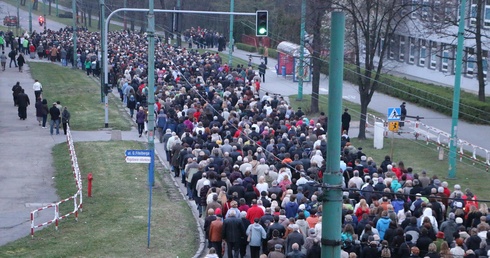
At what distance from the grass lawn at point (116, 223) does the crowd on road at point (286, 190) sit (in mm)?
823

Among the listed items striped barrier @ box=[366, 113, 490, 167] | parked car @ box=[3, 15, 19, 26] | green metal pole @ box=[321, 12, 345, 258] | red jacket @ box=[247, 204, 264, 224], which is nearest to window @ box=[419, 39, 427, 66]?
striped barrier @ box=[366, 113, 490, 167]

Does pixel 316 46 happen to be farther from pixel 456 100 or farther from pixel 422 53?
pixel 422 53

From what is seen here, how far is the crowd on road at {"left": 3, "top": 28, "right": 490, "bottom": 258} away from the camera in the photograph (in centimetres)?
1609

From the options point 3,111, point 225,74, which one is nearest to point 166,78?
point 225,74

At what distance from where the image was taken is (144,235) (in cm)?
2038

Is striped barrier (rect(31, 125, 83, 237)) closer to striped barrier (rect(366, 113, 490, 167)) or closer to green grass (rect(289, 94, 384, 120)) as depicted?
striped barrier (rect(366, 113, 490, 167))

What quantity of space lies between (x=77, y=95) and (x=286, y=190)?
1136 inches

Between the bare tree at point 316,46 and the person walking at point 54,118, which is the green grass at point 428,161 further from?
the person walking at point 54,118

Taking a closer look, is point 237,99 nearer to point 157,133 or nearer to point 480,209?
point 157,133

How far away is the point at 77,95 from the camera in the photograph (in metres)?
47.1

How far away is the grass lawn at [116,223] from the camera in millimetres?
18969

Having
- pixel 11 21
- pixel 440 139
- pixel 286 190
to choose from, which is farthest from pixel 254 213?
pixel 11 21

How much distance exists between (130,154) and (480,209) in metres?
7.45

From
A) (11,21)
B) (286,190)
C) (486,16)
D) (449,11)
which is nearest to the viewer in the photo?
(286,190)
